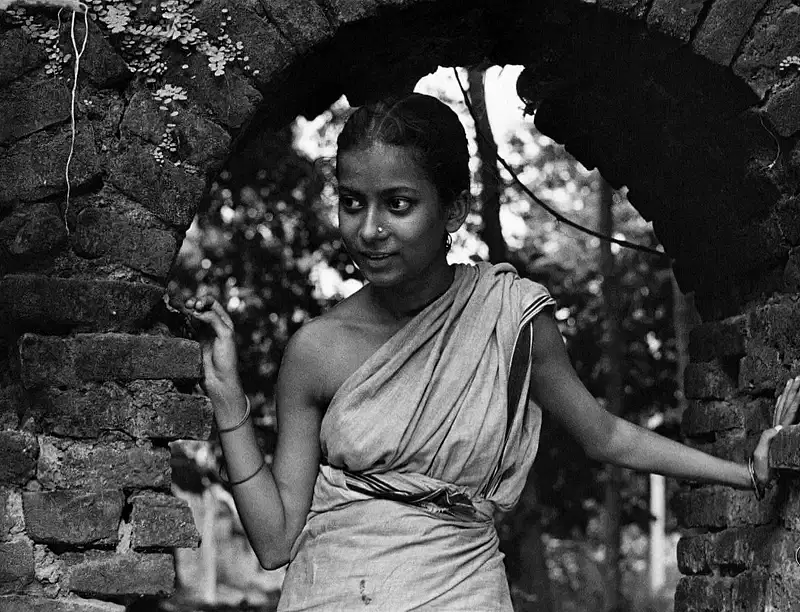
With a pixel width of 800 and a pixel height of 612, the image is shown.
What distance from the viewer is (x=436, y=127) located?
286 centimetres

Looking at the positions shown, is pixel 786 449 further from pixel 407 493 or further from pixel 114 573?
pixel 114 573

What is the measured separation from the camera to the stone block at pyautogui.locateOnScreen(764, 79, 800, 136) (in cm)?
330

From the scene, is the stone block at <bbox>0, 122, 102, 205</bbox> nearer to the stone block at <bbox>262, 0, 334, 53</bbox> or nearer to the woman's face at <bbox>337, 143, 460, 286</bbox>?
the stone block at <bbox>262, 0, 334, 53</bbox>

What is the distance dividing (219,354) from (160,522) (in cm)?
48

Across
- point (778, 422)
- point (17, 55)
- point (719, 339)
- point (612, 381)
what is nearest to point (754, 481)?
point (778, 422)

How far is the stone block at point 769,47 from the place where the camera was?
3.30 m

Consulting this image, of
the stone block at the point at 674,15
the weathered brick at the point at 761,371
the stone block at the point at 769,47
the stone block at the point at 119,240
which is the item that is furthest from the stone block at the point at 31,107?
the weathered brick at the point at 761,371

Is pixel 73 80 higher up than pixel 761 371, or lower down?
higher up

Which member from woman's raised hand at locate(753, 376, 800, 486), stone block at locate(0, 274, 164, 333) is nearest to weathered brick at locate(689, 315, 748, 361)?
woman's raised hand at locate(753, 376, 800, 486)

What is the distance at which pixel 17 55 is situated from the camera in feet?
10.1

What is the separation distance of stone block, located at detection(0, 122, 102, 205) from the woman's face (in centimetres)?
75

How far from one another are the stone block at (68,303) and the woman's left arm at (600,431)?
1077 mm

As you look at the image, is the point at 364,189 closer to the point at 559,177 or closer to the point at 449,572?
the point at 449,572

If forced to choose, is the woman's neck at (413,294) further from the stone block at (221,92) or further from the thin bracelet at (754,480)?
the thin bracelet at (754,480)
